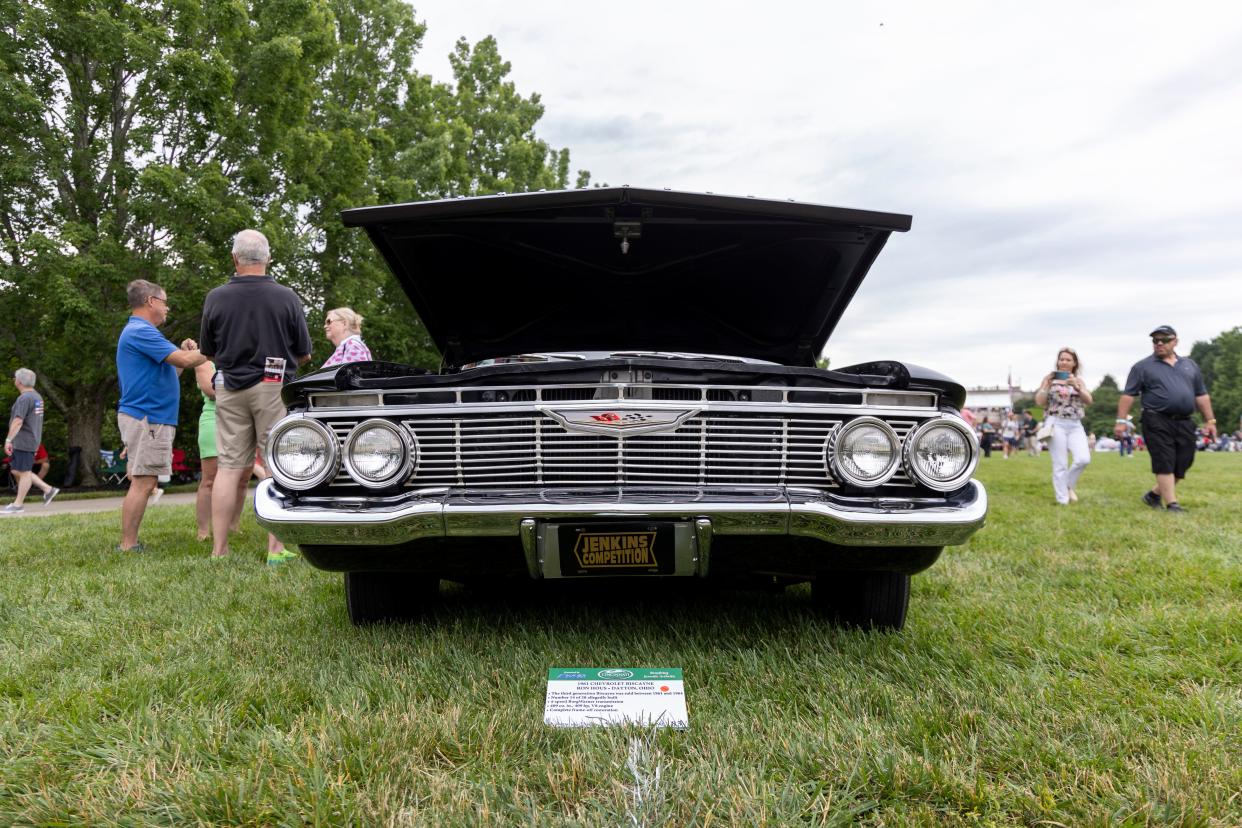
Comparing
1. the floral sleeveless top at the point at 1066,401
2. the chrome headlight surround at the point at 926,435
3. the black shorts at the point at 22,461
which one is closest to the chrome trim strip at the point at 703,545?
the chrome headlight surround at the point at 926,435

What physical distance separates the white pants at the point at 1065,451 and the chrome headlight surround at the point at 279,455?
6938 millimetres

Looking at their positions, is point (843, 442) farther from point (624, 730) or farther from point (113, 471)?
point (113, 471)

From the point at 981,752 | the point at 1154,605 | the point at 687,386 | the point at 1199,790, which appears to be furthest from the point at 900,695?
the point at 1154,605

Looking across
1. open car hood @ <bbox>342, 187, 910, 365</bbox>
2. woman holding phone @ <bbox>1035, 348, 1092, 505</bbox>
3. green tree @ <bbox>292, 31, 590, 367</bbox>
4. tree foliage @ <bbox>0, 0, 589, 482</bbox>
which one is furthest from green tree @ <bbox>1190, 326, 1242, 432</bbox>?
open car hood @ <bbox>342, 187, 910, 365</bbox>

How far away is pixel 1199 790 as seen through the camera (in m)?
1.53

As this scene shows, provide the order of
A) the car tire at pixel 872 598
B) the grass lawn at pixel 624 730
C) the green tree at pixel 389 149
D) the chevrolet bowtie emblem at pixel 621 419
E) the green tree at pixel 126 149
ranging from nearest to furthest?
the grass lawn at pixel 624 730 < the chevrolet bowtie emblem at pixel 621 419 < the car tire at pixel 872 598 < the green tree at pixel 126 149 < the green tree at pixel 389 149

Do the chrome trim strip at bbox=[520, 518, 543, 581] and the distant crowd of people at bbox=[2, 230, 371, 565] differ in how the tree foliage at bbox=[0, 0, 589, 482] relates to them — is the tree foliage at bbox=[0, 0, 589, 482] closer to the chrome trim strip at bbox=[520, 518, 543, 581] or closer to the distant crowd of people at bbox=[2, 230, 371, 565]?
the distant crowd of people at bbox=[2, 230, 371, 565]

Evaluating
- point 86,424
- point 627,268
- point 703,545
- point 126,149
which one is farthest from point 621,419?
point 86,424

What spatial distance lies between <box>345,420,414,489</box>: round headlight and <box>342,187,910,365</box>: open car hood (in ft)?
3.24

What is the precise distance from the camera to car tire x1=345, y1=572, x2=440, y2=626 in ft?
8.79

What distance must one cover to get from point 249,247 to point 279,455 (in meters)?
2.43

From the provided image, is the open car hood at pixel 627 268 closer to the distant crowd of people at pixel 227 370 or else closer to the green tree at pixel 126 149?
the distant crowd of people at pixel 227 370

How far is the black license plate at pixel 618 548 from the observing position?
2.15 meters

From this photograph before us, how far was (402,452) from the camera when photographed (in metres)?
2.28
